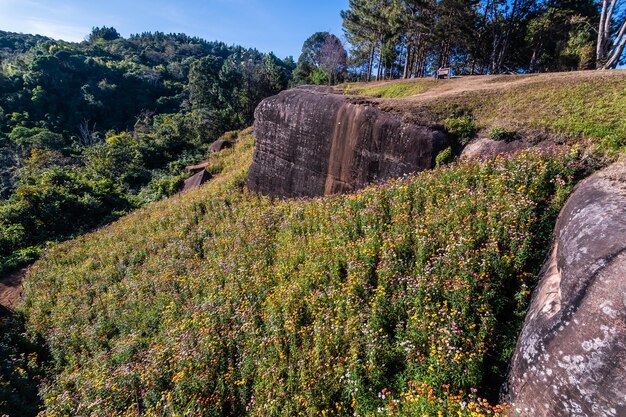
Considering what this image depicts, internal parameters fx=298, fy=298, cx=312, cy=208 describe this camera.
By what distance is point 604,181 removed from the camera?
6.01 metres

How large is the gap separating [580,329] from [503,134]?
7.27 metres

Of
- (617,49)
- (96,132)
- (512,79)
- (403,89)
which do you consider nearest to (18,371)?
(403,89)

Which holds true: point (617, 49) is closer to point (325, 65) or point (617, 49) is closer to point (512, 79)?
point (512, 79)

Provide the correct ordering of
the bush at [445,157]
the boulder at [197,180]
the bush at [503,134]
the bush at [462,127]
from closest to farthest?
the bush at [503,134], the bush at [445,157], the bush at [462,127], the boulder at [197,180]

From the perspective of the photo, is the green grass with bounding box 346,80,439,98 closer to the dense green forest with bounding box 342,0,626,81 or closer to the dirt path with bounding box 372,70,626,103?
the dirt path with bounding box 372,70,626,103

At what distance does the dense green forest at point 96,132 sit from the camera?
21.2 meters

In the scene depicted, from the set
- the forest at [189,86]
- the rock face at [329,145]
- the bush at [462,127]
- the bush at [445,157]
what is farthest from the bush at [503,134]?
the forest at [189,86]

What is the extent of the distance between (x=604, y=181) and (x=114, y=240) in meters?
20.2

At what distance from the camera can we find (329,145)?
45.2ft

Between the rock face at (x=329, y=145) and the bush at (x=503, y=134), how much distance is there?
4.95 ft

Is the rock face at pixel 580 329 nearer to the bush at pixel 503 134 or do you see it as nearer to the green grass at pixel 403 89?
the bush at pixel 503 134

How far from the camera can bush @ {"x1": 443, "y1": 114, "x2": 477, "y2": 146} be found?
1051cm

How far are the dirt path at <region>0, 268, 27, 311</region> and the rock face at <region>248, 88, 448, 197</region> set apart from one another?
1218 cm

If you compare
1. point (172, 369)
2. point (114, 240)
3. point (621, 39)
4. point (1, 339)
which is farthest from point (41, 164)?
point (621, 39)
